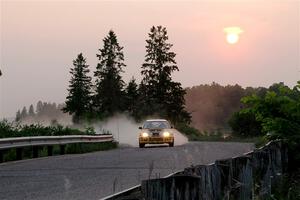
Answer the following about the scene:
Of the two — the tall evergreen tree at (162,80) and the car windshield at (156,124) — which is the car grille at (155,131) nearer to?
the car windshield at (156,124)

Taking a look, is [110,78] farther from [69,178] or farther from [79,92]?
[69,178]

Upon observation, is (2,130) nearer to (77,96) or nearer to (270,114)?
(270,114)

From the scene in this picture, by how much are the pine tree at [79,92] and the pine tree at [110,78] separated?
8.88 metres

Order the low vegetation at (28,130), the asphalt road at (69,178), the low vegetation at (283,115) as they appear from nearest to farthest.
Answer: the asphalt road at (69,178), the low vegetation at (283,115), the low vegetation at (28,130)

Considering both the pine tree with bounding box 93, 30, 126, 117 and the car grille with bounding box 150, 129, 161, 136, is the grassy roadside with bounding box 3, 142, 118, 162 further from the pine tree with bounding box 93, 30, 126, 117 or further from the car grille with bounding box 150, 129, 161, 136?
the pine tree with bounding box 93, 30, 126, 117

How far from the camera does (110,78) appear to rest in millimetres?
95938

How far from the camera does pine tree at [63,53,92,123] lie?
106m

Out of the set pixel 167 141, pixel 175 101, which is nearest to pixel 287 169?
pixel 167 141

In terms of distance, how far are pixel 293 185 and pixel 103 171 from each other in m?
5.30

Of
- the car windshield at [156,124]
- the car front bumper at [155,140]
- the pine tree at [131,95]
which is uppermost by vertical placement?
the pine tree at [131,95]

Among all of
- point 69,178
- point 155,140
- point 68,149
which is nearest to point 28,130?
point 68,149

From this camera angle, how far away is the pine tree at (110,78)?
95938 millimetres

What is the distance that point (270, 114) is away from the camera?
12672 millimetres

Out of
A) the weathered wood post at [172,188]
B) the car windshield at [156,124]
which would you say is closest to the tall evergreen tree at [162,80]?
the car windshield at [156,124]
